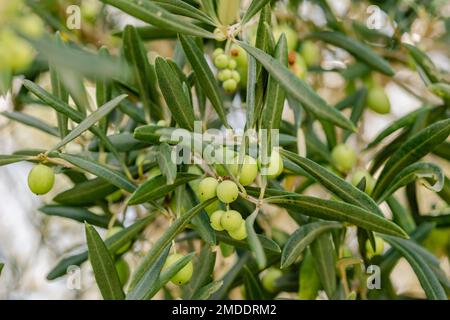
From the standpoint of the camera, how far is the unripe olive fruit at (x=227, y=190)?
39.9 inches

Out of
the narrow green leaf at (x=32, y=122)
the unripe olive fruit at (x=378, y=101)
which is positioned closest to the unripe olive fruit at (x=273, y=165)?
the narrow green leaf at (x=32, y=122)

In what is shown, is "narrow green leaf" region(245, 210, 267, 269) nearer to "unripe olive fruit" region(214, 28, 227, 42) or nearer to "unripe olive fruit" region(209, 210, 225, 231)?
"unripe olive fruit" region(209, 210, 225, 231)

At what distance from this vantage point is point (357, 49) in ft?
5.69

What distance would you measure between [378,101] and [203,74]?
0.78 metres

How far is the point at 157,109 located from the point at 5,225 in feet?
5.43

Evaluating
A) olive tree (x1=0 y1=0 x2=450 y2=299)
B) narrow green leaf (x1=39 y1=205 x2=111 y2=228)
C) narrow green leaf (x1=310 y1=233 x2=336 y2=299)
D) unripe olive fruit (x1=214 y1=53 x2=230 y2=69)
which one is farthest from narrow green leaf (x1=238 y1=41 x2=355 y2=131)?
narrow green leaf (x1=39 y1=205 x2=111 y2=228)

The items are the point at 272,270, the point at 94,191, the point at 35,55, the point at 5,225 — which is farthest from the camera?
the point at 5,225

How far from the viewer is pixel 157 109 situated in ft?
4.90

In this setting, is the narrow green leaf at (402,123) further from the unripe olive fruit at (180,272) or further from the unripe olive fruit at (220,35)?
the unripe olive fruit at (180,272)

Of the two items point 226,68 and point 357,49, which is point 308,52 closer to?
point 357,49

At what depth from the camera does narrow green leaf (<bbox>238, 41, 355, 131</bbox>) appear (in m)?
0.91

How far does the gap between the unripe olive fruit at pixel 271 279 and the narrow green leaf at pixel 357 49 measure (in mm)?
564
